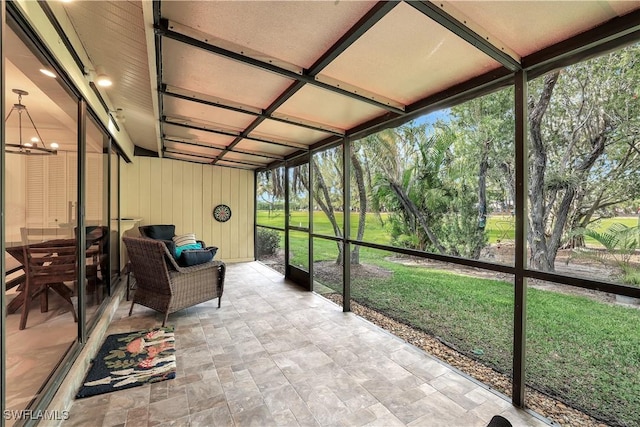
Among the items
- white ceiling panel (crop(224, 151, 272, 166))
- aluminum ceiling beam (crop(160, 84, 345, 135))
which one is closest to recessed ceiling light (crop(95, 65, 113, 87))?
aluminum ceiling beam (crop(160, 84, 345, 135))

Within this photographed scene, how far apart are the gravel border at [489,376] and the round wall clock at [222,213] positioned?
4448 millimetres

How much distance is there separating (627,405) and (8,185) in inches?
170

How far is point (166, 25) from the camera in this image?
162 cm

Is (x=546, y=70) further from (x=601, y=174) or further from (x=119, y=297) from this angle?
(x=119, y=297)

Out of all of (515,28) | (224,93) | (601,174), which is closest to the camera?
(515,28)

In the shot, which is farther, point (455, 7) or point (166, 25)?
point (166, 25)

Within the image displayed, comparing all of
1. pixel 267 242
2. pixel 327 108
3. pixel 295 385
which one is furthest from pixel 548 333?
pixel 267 242

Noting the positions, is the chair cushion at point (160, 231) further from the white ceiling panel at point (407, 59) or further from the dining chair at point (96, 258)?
the white ceiling panel at point (407, 59)

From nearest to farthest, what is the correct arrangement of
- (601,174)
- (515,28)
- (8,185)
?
(8,185) < (515,28) < (601,174)

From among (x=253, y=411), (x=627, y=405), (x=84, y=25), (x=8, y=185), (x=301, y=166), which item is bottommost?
(x=627, y=405)

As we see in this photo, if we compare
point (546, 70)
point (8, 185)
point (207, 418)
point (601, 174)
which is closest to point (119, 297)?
point (207, 418)

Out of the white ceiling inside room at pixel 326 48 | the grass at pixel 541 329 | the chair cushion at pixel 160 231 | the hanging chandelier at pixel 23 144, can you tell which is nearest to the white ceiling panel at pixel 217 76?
the white ceiling inside room at pixel 326 48

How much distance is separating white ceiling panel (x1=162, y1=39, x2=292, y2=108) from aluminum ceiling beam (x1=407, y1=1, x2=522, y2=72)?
120 cm

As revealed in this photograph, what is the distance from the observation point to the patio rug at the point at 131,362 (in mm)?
2166
